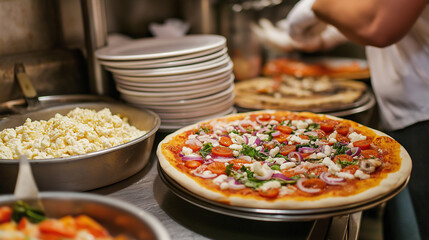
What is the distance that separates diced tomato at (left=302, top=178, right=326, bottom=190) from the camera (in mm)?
1342

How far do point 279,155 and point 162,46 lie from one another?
3.74 feet

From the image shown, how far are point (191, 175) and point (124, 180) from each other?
0.36 meters

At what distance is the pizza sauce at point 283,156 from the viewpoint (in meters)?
1.34

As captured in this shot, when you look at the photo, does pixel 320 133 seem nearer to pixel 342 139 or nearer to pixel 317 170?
pixel 342 139

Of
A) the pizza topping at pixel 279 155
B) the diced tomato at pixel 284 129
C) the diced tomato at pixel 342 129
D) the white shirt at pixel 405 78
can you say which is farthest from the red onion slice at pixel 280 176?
the white shirt at pixel 405 78

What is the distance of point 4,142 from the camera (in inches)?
60.8

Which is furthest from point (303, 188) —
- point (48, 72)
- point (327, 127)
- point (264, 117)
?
point (48, 72)

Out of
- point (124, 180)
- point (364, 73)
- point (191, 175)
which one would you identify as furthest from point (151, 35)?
point (364, 73)

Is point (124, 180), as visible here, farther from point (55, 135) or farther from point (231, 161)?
point (231, 161)

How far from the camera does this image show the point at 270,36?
353cm

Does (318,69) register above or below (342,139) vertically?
below

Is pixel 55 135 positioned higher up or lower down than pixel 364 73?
higher up

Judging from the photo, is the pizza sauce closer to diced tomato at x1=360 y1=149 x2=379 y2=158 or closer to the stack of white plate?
diced tomato at x1=360 y1=149 x2=379 y2=158

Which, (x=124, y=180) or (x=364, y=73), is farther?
(x=364, y=73)
